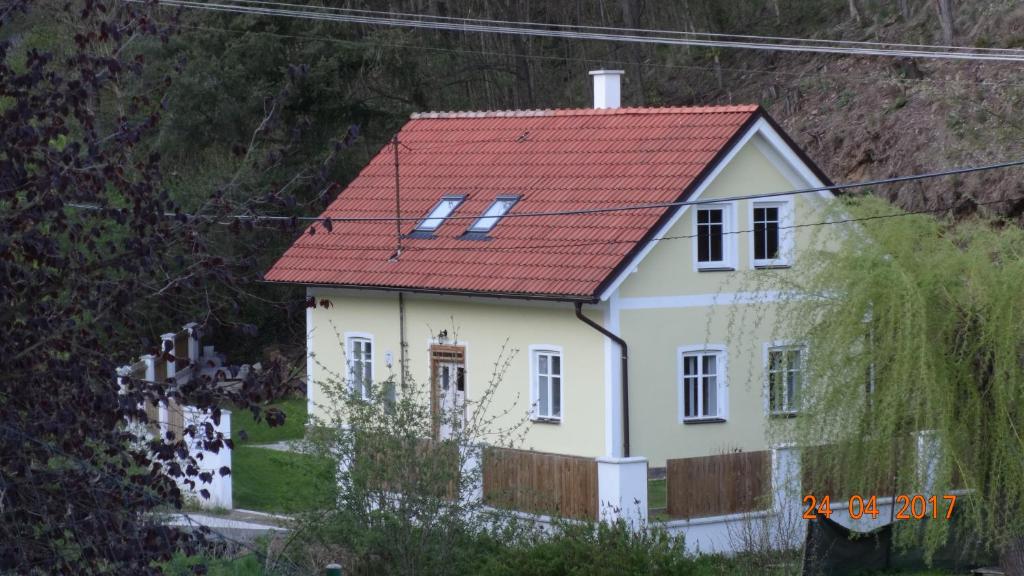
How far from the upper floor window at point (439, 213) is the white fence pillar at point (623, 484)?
8.48 metres

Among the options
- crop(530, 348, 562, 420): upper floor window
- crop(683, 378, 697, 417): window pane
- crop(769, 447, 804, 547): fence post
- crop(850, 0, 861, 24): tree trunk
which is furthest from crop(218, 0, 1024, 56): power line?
crop(769, 447, 804, 547): fence post

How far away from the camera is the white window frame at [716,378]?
23281 millimetres

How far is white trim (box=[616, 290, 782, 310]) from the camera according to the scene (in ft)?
75.0

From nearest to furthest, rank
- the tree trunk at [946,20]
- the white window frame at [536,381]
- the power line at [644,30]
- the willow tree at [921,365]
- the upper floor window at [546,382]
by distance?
the willow tree at [921,365] → the white window frame at [536,381] → the upper floor window at [546,382] → the power line at [644,30] → the tree trunk at [946,20]

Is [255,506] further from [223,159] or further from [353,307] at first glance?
[223,159]

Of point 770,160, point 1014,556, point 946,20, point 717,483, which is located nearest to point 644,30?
point 946,20

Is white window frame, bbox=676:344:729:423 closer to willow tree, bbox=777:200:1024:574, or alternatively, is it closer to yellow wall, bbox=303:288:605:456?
yellow wall, bbox=303:288:605:456

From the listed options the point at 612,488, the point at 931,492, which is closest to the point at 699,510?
the point at 612,488

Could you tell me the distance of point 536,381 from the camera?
2364 centimetres

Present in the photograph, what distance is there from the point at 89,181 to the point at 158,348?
31.9 inches

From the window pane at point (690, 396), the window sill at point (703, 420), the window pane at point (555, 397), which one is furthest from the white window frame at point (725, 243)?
the window pane at point (555, 397)

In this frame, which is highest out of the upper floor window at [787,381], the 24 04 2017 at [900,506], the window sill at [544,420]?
the upper floor window at [787,381]

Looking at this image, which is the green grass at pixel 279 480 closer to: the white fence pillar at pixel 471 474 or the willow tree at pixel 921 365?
the white fence pillar at pixel 471 474

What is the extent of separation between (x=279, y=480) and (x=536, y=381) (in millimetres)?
4750
